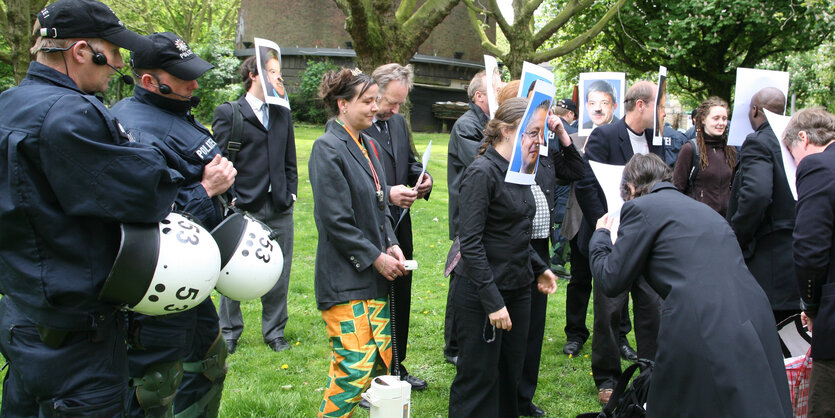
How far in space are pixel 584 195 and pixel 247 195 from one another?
2797 mm

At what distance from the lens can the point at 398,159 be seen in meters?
4.99

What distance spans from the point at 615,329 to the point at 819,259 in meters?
1.68

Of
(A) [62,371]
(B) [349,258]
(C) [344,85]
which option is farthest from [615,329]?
(A) [62,371]

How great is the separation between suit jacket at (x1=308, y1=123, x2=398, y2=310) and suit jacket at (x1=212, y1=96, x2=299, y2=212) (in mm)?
1761

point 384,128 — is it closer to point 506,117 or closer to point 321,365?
point 506,117

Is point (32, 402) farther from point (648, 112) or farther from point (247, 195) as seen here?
point (648, 112)

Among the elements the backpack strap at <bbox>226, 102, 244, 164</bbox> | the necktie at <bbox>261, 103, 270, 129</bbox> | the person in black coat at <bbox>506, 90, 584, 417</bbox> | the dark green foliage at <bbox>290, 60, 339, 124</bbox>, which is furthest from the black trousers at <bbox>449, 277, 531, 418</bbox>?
the dark green foliage at <bbox>290, 60, 339, 124</bbox>

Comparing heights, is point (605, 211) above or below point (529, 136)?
below

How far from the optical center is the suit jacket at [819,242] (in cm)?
340

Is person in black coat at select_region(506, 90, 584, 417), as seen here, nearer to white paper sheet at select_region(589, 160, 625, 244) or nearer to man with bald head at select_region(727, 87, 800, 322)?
white paper sheet at select_region(589, 160, 625, 244)

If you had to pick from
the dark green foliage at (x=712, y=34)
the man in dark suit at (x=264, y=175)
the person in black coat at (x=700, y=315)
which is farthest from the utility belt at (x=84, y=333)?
the dark green foliage at (x=712, y=34)

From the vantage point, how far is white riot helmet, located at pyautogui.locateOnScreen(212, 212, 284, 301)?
2990 mm

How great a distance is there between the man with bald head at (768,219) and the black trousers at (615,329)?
2.32 ft

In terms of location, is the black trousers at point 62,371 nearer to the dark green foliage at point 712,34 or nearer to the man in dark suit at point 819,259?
the man in dark suit at point 819,259
